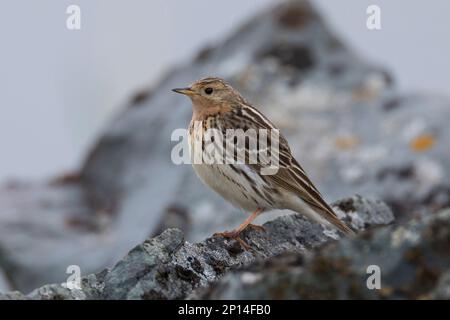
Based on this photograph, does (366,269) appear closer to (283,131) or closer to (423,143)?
(423,143)

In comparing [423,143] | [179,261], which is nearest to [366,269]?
[179,261]

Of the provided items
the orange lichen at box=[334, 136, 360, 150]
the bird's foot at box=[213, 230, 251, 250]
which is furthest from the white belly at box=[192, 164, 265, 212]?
the orange lichen at box=[334, 136, 360, 150]

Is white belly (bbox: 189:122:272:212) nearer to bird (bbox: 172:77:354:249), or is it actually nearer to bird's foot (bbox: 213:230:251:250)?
bird (bbox: 172:77:354:249)

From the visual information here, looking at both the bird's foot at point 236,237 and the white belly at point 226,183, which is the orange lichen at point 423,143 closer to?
the white belly at point 226,183

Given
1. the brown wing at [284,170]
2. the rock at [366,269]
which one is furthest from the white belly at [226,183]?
the rock at [366,269]
